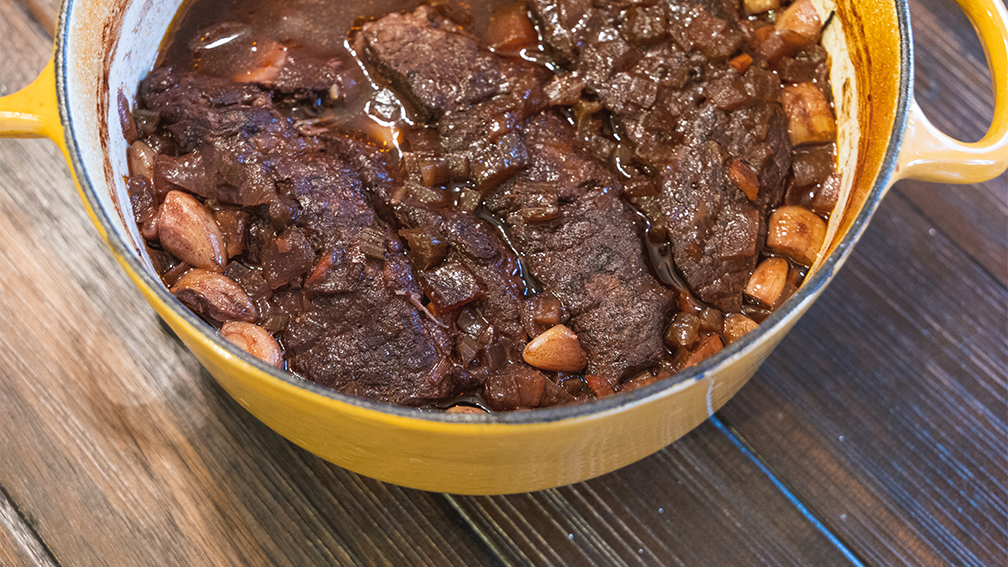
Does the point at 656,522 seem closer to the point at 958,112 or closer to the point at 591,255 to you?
the point at 591,255

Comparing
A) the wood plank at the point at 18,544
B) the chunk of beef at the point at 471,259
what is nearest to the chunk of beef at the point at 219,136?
the chunk of beef at the point at 471,259

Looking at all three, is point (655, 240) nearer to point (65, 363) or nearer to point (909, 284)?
point (909, 284)

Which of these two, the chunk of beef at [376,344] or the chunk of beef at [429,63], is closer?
the chunk of beef at [376,344]

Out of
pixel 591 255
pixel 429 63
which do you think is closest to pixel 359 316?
pixel 591 255

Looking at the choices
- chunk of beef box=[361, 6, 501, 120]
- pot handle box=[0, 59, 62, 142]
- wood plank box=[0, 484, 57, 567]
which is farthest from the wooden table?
chunk of beef box=[361, 6, 501, 120]

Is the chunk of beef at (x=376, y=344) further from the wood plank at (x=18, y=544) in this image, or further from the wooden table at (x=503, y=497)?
the wood plank at (x=18, y=544)

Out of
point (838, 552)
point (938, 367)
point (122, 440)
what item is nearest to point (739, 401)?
point (838, 552)
